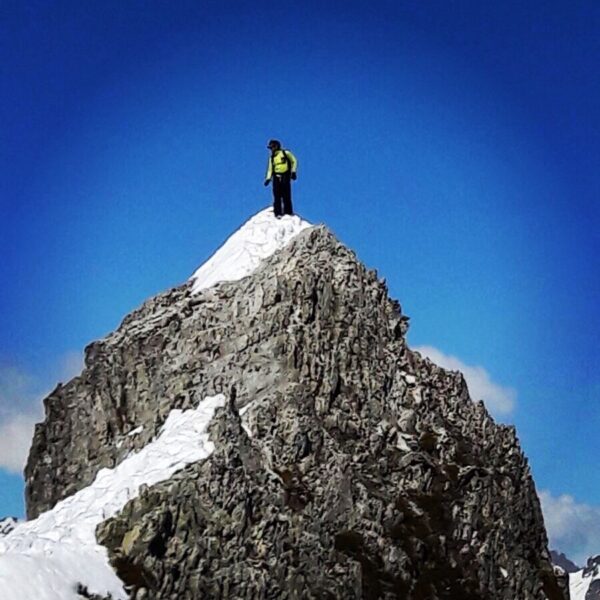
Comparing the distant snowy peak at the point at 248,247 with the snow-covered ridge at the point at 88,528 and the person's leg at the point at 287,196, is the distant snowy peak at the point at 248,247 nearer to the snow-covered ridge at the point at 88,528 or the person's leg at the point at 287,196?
the person's leg at the point at 287,196

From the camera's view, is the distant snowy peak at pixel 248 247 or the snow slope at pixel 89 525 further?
the distant snowy peak at pixel 248 247

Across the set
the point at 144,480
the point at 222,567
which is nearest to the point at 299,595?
the point at 222,567

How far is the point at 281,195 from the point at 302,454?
12747 mm

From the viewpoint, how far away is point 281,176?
46938mm

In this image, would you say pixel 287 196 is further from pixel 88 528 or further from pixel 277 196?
pixel 88 528

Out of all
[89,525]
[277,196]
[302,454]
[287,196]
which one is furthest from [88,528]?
[287,196]

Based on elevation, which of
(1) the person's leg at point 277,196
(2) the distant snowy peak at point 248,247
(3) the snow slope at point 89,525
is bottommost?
(3) the snow slope at point 89,525

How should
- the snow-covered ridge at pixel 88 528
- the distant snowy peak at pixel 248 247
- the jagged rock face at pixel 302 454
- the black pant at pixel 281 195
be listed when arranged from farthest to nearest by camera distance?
the black pant at pixel 281 195
the distant snowy peak at pixel 248 247
the jagged rock face at pixel 302 454
the snow-covered ridge at pixel 88 528

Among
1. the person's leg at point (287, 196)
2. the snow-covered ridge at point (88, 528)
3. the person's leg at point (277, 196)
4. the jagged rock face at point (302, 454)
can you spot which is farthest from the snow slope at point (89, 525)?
the person's leg at point (287, 196)

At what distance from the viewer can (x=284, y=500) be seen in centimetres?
3569

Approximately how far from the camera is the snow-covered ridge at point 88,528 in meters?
28.8

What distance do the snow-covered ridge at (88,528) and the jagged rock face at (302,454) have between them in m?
0.50

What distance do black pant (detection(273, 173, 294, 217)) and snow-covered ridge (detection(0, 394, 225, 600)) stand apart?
1065 centimetres

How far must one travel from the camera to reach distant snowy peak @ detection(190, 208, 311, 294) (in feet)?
145
